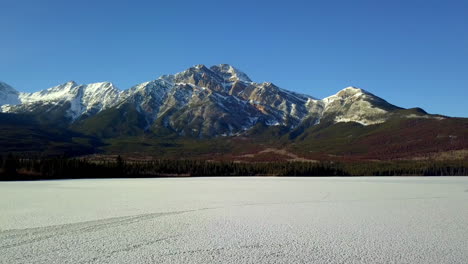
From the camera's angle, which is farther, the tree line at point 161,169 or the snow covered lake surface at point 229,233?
the tree line at point 161,169

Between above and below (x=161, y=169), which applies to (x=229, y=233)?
above

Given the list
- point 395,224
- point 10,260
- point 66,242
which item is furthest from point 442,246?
point 10,260

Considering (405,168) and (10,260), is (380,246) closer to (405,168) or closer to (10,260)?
(10,260)

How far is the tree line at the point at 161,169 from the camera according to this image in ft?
268

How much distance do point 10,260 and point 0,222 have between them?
854cm

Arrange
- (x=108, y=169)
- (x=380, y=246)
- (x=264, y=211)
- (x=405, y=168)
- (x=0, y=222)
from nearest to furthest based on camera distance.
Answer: (x=380, y=246) → (x=0, y=222) → (x=264, y=211) → (x=108, y=169) → (x=405, y=168)

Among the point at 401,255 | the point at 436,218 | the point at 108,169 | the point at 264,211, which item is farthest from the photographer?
the point at 108,169

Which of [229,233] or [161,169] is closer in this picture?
[229,233]

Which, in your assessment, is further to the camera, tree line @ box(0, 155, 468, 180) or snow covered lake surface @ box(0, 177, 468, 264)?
tree line @ box(0, 155, 468, 180)

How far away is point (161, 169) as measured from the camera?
349 ft

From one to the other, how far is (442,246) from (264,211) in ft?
39.8

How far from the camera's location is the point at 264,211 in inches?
1035

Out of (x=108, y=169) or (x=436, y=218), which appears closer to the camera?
(x=436, y=218)

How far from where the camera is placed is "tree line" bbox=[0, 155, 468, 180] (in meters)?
81.6
